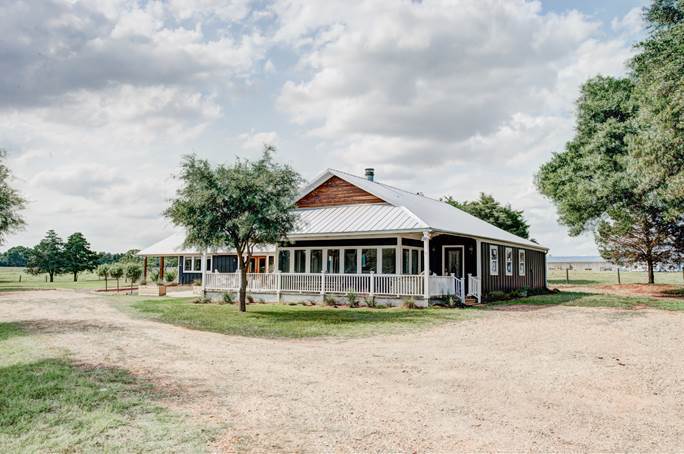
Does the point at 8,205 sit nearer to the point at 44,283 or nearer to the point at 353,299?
the point at 353,299

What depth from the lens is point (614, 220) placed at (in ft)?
111

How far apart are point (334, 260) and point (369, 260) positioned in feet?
6.15

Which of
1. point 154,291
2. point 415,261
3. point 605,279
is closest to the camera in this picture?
point 415,261

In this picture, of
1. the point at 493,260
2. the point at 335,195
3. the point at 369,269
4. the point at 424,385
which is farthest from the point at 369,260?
the point at 424,385

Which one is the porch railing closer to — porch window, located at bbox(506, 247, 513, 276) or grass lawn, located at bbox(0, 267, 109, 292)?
porch window, located at bbox(506, 247, 513, 276)

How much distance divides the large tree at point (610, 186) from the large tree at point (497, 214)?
9.79 m

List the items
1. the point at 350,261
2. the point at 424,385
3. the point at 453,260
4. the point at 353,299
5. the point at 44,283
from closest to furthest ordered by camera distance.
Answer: the point at 424,385, the point at 353,299, the point at 350,261, the point at 453,260, the point at 44,283

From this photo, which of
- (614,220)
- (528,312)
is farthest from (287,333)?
(614,220)

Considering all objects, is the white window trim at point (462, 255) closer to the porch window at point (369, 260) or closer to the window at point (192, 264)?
the porch window at point (369, 260)

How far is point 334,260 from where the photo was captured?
78.1ft

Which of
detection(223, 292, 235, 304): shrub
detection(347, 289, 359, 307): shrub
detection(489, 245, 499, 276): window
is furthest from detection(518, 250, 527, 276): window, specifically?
detection(223, 292, 235, 304): shrub

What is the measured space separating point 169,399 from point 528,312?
1535 centimetres

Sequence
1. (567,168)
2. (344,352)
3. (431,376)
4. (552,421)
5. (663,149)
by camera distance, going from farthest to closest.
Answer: (567,168) → (663,149) → (344,352) → (431,376) → (552,421)

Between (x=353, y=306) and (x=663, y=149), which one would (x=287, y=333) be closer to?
(x=353, y=306)
